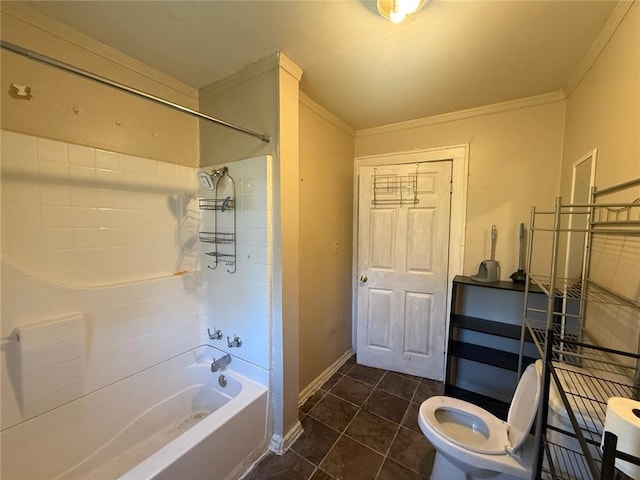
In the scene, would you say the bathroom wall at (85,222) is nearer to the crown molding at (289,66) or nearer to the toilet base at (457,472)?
the crown molding at (289,66)

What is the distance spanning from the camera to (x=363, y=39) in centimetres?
138

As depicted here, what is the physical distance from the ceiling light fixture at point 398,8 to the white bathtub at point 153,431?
2.10 m

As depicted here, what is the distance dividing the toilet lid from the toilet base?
0.47ft

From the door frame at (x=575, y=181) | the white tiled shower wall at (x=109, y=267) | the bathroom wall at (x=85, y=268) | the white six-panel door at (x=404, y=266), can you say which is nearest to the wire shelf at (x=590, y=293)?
the door frame at (x=575, y=181)

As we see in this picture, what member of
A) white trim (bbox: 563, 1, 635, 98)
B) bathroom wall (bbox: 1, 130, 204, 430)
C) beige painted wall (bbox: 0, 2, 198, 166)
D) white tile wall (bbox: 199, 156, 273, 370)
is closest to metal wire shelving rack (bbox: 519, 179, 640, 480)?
white trim (bbox: 563, 1, 635, 98)

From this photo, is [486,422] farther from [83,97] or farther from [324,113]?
[83,97]

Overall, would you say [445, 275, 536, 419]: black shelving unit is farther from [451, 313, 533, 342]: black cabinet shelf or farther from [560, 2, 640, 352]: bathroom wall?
[560, 2, 640, 352]: bathroom wall

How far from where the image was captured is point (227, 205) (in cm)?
178

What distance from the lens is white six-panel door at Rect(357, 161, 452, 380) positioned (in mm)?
2301

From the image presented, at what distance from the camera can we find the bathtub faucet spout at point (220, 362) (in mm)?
1792

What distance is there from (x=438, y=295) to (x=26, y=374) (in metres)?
2.67

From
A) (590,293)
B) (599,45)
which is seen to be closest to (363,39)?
(599,45)

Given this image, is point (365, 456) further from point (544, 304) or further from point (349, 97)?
point (349, 97)

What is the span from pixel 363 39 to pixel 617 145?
128cm
